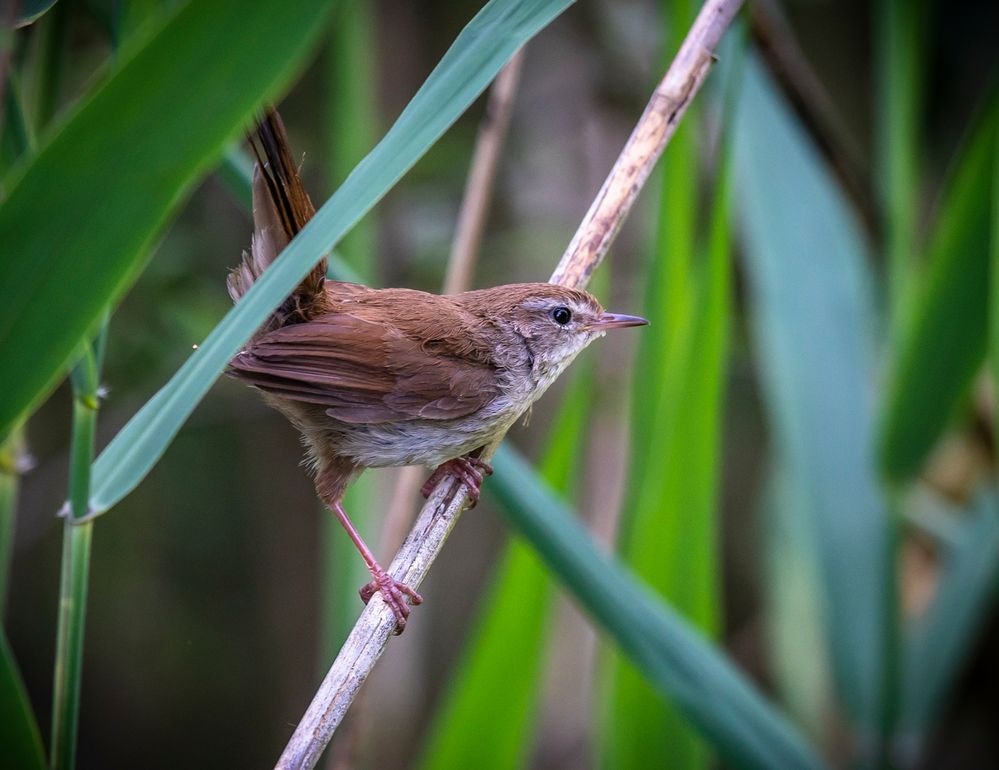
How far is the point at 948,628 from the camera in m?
2.47

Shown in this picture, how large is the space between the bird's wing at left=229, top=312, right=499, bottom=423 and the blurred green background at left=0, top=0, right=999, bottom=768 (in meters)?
0.28

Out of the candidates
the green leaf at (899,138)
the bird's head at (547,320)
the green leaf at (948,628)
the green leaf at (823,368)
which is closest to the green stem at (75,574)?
the bird's head at (547,320)

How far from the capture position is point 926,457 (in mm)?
2305

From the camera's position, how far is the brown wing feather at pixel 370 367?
6.32 ft

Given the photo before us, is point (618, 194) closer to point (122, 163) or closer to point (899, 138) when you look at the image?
point (122, 163)

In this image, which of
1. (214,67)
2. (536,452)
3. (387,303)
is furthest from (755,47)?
(536,452)

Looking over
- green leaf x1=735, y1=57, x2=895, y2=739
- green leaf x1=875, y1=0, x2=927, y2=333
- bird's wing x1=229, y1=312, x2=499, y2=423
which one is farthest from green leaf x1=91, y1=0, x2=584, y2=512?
green leaf x1=875, y1=0, x2=927, y2=333

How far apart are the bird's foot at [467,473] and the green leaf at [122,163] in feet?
2.96

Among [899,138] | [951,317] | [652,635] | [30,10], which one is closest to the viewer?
[30,10]

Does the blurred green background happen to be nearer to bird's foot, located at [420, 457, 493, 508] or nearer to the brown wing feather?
bird's foot, located at [420, 457, 493, 508]

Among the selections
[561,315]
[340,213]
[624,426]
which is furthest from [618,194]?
[624,426]

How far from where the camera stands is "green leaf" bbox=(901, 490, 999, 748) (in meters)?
2.41

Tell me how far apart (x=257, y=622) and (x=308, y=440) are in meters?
3.01

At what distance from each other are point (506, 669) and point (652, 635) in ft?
1.34
